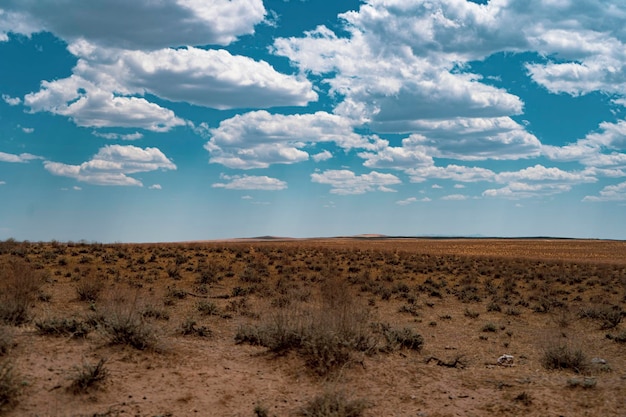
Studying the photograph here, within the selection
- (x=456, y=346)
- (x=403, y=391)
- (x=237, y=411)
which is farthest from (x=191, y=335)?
(x=456, y=346)

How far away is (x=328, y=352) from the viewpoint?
968cm

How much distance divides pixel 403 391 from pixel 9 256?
90.6 ft

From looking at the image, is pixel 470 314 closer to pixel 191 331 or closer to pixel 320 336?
pixel 191 331

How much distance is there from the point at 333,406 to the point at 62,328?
6411mm

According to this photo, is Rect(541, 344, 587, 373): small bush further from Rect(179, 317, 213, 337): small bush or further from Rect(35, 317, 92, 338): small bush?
Rect(35, 317, 92, 338): small bush

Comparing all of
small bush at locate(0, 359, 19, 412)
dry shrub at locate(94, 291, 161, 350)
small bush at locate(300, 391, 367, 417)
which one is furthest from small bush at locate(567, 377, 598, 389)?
small bush at locate(0, 359, 19, 412)

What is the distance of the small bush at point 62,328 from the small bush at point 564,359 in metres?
10.1

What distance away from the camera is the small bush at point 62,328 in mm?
10633

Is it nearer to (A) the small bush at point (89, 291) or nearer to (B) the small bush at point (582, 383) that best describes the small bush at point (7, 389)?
(B) the small bush at point (582, 383)

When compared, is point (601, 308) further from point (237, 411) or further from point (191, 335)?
point (237, 411)

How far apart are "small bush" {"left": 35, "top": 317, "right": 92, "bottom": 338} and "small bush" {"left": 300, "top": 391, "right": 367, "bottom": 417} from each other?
551cm

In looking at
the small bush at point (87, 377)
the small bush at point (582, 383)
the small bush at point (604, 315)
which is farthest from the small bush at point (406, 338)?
the small bush at point (604, 315)

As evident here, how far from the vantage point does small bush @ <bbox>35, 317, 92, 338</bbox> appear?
34.9ft

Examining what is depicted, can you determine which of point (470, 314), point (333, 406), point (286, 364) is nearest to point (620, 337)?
point (470, 314)
